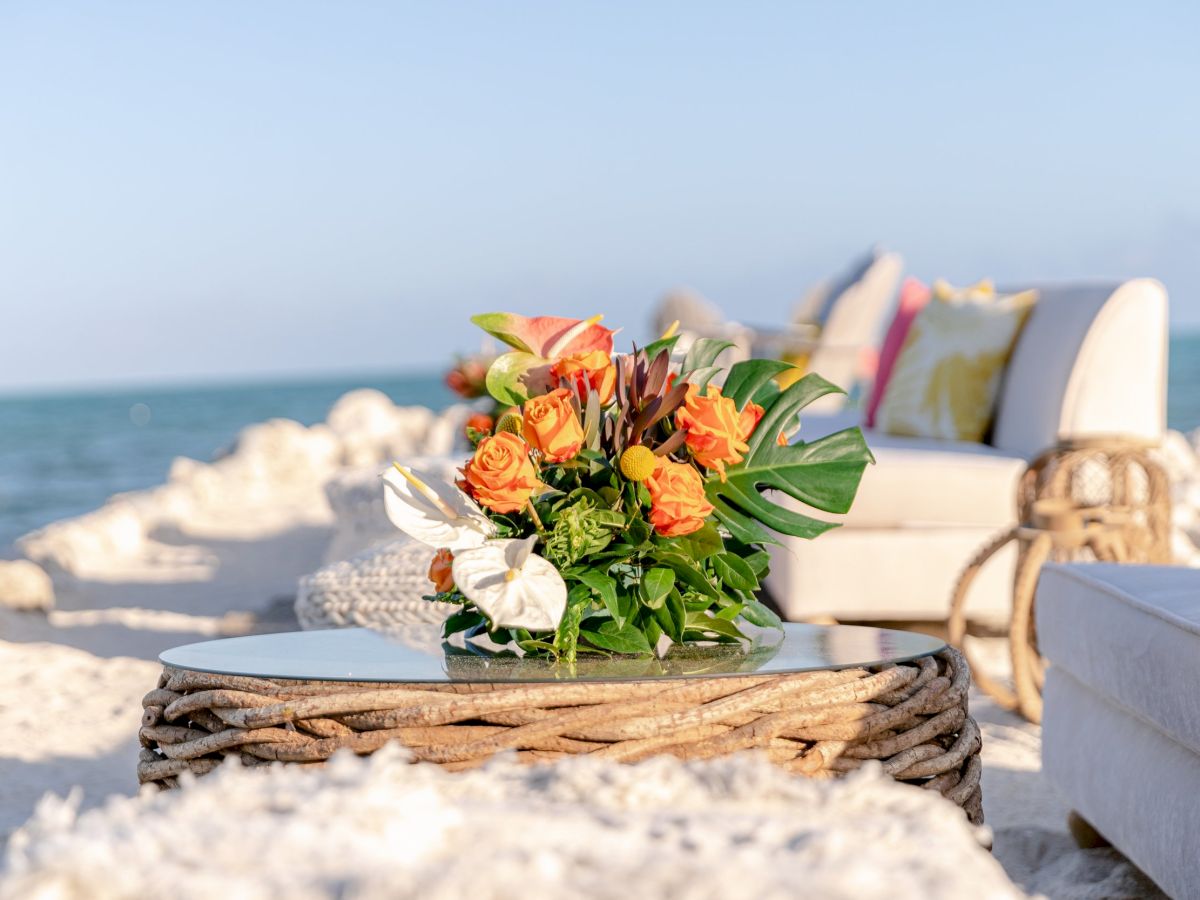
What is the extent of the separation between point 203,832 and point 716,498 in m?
0.81

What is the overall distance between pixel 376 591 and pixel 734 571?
1.30 m

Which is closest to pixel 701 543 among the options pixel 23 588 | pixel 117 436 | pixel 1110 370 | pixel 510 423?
pixel 510 423

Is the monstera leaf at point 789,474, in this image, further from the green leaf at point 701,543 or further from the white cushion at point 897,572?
the white cushion at point 897,572

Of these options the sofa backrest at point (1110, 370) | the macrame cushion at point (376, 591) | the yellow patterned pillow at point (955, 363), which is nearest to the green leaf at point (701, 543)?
the macrame cushion at point (376, 591)

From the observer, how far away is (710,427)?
1.32 metres

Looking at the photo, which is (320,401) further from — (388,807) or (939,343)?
(388,807)

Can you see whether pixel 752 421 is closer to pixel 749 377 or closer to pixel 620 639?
pixel 749 377

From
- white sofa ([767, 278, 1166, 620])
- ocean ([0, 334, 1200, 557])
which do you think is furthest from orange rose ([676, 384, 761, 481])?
ocean ([0, 334, 1200, 557])

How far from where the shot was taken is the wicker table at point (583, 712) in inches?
46.2

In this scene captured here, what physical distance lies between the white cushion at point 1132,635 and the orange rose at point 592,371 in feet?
2.45

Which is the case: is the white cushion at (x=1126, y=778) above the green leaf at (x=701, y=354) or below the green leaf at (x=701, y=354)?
below

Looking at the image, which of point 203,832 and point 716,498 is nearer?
point 203,832

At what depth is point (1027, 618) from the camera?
9.16ft

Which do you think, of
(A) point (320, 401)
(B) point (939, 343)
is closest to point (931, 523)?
(B) point (939, 343)
